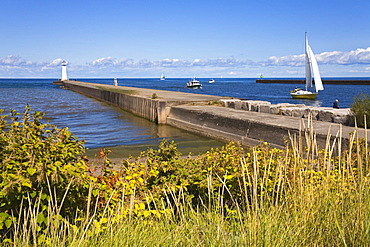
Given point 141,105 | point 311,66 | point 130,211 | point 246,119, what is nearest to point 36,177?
point 130,211

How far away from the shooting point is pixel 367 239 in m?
2.81

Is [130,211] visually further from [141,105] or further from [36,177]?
[141,105]

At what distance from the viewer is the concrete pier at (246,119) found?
9.96m

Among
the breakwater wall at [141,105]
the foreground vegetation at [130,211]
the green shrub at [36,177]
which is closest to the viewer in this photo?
the foreground vegetation at [130,211]

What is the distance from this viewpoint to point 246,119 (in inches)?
476

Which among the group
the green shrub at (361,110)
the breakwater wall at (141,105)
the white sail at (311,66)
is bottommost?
the breakwater wall at (141,105)

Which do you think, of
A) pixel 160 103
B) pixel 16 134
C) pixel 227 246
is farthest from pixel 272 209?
pixel 160 103

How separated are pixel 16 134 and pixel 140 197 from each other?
150 cm

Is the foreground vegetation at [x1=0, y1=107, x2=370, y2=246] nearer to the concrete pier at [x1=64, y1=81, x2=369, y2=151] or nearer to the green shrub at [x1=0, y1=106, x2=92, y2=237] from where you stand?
the green shrub at [x1=0, y1=106, x2=92, y2=237]

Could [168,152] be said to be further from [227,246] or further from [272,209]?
[227,246]

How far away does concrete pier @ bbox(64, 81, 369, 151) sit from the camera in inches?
392

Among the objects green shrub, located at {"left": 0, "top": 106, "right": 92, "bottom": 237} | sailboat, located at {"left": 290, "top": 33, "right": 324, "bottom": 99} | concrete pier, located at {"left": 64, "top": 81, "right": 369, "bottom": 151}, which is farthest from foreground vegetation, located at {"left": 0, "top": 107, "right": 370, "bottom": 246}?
sailboat, located at {"left": 290, "top": 33, "right": 324, "bottom": 99}

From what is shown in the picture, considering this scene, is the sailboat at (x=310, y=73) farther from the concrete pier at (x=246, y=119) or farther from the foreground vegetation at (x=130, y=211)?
the foreground vegetation at (x=130, y=211)

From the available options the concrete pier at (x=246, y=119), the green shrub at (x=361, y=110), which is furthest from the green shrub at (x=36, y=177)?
the green shrub at (x=361, y=110)
